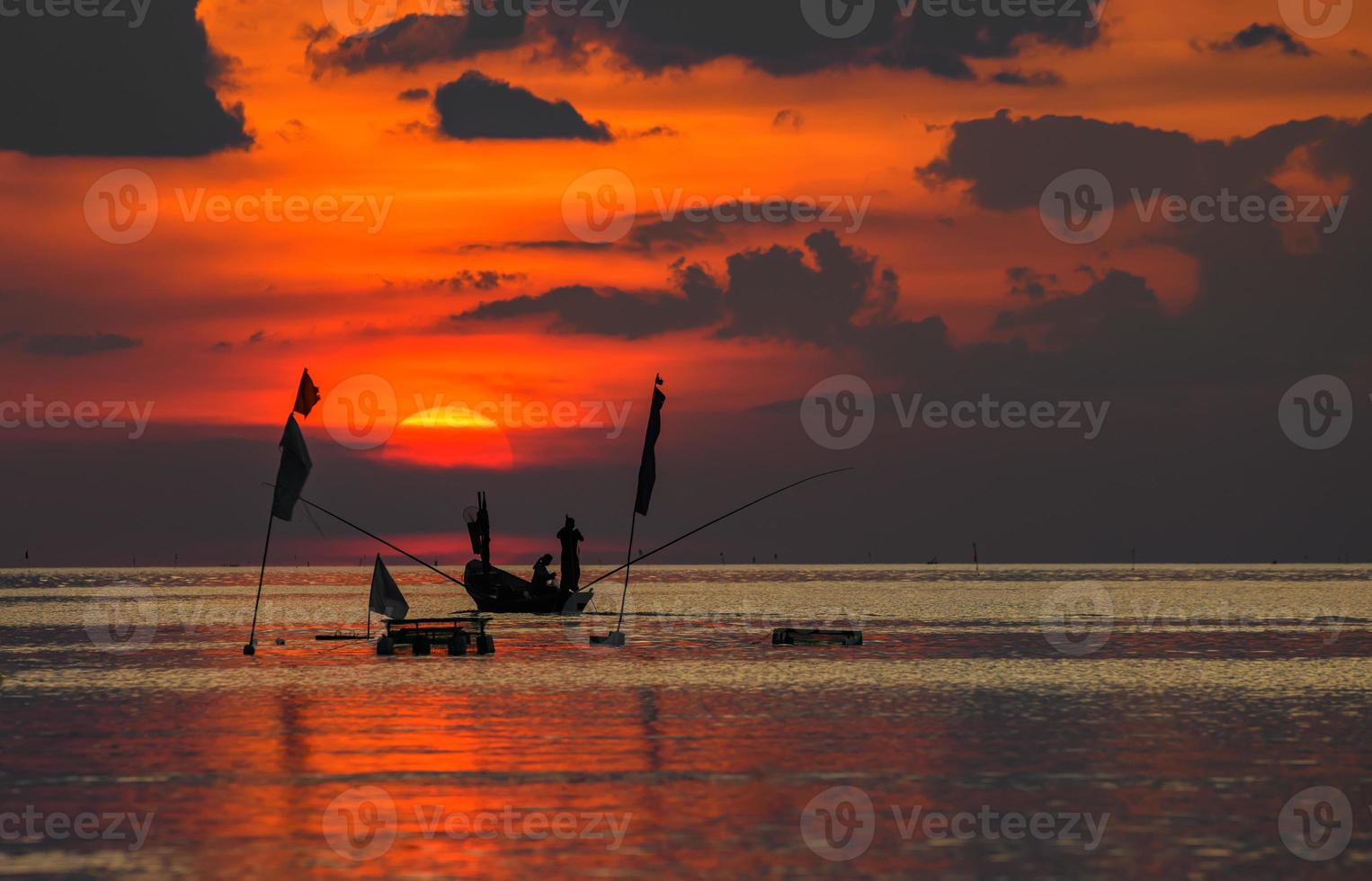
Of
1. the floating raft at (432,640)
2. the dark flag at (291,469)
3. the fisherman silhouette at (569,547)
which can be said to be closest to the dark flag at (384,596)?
the floating raft at (432,640)

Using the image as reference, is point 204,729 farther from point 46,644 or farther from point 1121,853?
point 46,644

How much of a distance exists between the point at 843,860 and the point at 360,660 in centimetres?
3676

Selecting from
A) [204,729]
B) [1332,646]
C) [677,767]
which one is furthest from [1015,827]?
[1332,646]

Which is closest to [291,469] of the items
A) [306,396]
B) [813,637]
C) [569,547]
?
[306,396]

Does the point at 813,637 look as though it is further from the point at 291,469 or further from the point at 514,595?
the point at 514,595

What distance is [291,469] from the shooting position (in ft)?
155

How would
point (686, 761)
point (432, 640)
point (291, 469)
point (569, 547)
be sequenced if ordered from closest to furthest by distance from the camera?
point (686, 761)
point (291, 469)
point (432, 640)
point (569, 547)

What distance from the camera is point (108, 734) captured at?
32.7 meters

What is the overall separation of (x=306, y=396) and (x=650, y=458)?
10688mm

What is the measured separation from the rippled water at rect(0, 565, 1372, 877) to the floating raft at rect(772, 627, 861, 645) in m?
2.32

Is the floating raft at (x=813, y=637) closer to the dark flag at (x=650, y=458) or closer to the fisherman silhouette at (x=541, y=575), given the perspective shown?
the dark flag at (x=650, y=458)

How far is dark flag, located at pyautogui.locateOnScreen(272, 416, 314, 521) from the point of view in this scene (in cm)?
4694

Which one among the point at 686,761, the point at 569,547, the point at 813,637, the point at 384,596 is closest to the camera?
the point at 686,761

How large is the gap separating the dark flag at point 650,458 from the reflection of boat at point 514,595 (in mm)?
34120
